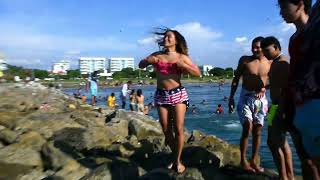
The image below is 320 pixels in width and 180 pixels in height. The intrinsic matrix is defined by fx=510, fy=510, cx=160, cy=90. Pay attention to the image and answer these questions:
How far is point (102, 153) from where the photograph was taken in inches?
335

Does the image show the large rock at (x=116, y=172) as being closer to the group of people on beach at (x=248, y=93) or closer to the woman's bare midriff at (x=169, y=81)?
the group of people on beach at (x=248, y=93)

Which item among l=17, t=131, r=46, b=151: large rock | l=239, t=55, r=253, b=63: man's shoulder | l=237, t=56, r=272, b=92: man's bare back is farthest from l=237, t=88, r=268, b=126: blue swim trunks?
l=17, t=131, r=46, b=151: large rock

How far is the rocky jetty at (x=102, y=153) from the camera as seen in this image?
6.59 meters

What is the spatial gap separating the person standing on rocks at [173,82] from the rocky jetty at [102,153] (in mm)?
489

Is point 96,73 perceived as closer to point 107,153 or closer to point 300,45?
point 107,153

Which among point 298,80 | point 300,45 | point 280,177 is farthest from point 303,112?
point 280,177

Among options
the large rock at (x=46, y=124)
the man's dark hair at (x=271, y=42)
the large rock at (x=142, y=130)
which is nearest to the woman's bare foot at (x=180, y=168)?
the man's dark hair at (x=271, y=42)

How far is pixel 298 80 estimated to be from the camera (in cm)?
272

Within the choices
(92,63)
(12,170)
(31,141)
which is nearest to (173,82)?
(12,170)

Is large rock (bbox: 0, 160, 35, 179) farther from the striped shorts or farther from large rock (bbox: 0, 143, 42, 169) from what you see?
the striped shorts

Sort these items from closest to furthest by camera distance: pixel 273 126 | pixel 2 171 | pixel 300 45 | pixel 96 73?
pixel 300 45 < pixel 273 126 < pixel 2 171 < pixel 96 73

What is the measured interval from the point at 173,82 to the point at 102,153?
98.9 inches

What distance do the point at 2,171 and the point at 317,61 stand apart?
6.15 meters

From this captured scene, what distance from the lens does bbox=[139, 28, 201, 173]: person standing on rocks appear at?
6.53 metres
